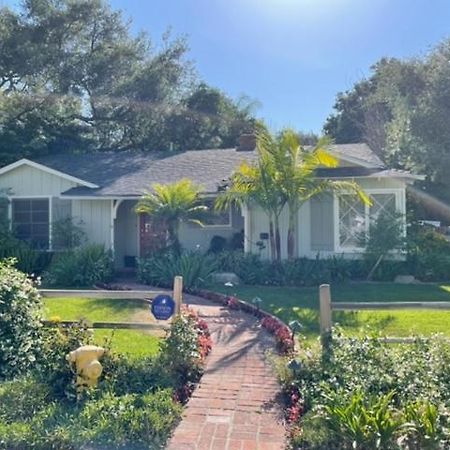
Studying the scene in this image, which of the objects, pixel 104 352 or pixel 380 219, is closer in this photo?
pixel 104 352

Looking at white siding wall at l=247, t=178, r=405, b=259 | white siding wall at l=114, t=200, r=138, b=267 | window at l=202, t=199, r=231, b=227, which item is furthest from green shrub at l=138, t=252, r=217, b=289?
white siding wall at l=114, t=200, r=138, b=267

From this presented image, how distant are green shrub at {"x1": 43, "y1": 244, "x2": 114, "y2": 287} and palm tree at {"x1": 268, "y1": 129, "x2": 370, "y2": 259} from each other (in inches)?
218

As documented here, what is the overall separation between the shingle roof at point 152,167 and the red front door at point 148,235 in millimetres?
1265

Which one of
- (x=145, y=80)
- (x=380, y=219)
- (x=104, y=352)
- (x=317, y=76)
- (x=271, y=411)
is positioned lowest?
(x=271, y=411)

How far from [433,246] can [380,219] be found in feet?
8.91

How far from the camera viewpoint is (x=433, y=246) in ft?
50.5

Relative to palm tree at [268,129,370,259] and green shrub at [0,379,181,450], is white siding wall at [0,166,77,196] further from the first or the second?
green shrub at [0,379,181,450]

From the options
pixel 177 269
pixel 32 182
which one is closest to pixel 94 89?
pixel 32 182

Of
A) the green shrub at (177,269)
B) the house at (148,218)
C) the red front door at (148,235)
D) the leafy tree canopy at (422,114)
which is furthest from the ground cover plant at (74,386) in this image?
the leafy tree canopy at (422,114)

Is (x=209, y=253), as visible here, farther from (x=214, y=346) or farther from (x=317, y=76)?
(x=317, y=76)

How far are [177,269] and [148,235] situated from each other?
171 inches

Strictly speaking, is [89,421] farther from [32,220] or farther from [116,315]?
[32,220]

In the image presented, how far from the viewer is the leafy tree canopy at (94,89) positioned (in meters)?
26.2

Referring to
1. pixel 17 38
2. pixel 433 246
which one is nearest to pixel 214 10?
pixel 433 246
